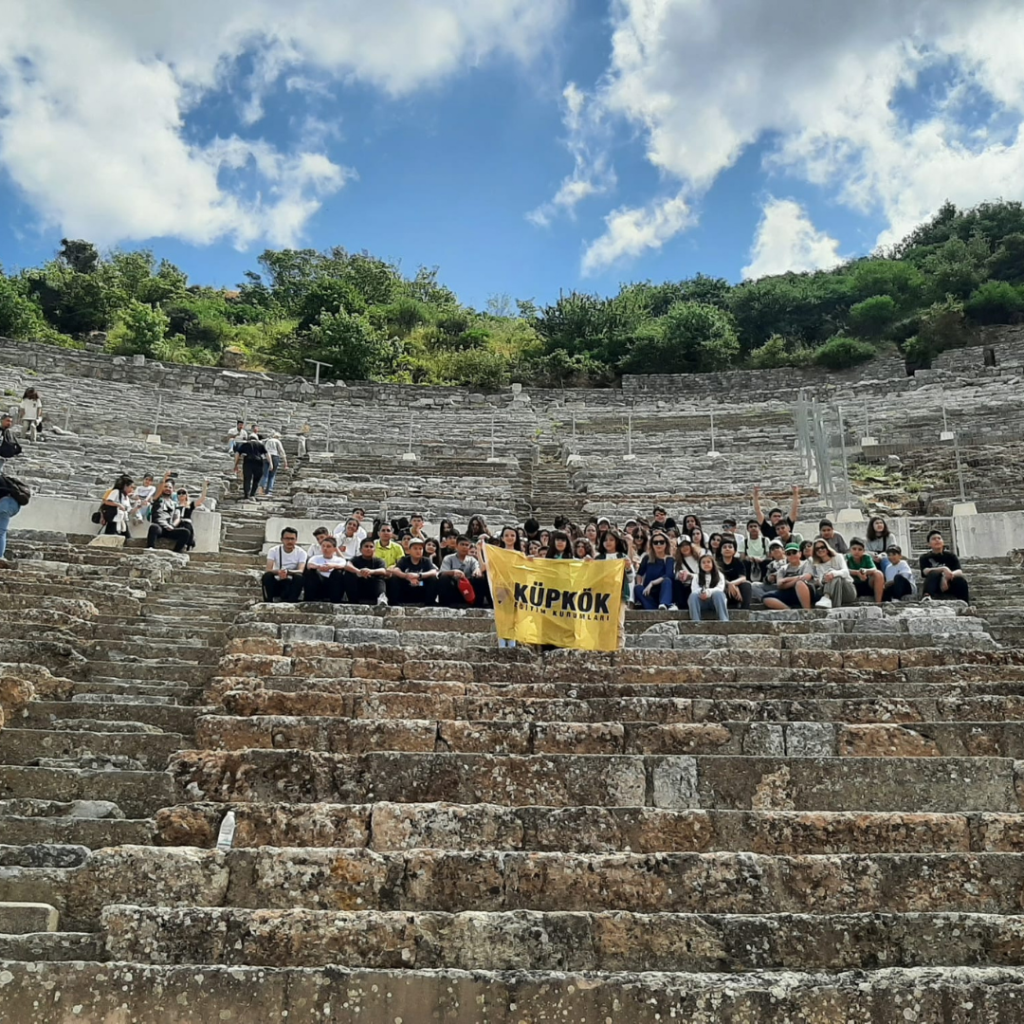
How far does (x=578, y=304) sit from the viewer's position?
3644 centimetres

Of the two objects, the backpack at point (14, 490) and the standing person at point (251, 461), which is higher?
the standing person at point (251, 461)

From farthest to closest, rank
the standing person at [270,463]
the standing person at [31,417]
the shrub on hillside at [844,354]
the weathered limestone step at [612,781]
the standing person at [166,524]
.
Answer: the shrub on hillside at [844,354]
the standing person at [31,417]
the standing person at [270,463]
the standing person at [166,524]
the weathered limestone step at [612,781]

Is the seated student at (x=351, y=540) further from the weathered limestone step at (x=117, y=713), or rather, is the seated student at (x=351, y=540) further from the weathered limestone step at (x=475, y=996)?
the weathered limestone step at (x=475, y=996)

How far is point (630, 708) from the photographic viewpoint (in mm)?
5262

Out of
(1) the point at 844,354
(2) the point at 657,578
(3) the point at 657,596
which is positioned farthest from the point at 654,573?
(1) the point at 844,354

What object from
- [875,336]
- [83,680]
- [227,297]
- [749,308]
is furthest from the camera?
[227,297]

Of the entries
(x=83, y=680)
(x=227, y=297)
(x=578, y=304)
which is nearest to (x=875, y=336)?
(x=578, y=304)

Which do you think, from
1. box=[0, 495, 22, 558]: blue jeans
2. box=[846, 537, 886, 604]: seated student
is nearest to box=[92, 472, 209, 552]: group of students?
box=[0, 495, 22, 558]: blue jeans

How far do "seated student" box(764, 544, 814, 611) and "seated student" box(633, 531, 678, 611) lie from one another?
102cm

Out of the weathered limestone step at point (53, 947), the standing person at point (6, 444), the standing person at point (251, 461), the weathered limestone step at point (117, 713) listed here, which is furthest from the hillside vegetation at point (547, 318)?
the weathered limestone step at point (53, 947)

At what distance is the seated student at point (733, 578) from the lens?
28.8ft

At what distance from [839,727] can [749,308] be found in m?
37.4

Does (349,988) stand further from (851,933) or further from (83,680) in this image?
(83,680)

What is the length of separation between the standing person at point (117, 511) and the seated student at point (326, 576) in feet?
13.4
